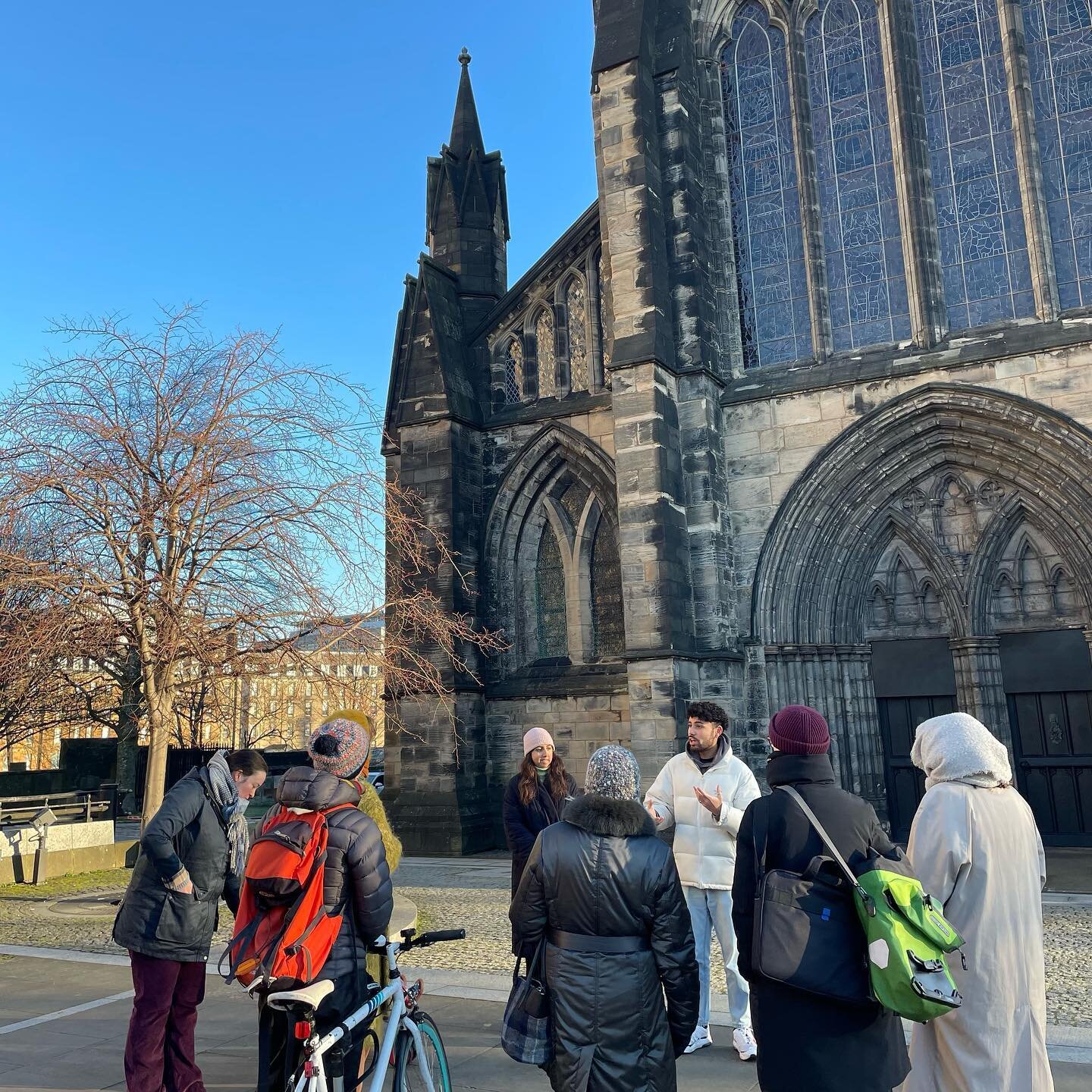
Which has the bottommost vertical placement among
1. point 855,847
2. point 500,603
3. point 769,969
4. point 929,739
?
point 769,969

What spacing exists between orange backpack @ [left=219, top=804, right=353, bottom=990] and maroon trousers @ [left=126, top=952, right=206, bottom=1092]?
3.57 feet

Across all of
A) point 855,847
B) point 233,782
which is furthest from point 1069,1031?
point 233,782

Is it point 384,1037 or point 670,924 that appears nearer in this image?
point 670,924

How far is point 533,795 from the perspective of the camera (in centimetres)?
542

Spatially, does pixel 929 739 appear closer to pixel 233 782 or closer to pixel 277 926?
pixel 277 926

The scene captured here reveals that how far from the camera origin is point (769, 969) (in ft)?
9.04

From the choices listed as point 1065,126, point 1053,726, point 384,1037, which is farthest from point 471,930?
point 1065,126

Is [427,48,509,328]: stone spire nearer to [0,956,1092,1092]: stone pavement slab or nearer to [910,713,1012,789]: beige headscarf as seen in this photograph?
[0,956,1092,1092]: stone pavement slab

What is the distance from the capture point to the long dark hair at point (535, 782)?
5.41 meters

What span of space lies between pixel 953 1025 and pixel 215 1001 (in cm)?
459

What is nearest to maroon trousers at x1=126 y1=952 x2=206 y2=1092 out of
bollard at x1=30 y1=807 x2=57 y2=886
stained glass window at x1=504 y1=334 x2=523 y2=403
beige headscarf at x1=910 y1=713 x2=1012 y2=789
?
beige headscarf at x1=910 y1=713 x2=1012 y2=789

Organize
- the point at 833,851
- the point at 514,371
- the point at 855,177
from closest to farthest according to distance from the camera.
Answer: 1. the point at 833,851
2. the point at 855,177
3. the point at 514,371

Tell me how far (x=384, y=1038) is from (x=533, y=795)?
7.33ft

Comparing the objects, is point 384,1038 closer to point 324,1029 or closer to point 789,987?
point 324,1029
